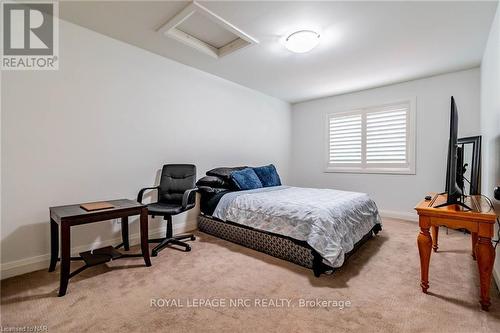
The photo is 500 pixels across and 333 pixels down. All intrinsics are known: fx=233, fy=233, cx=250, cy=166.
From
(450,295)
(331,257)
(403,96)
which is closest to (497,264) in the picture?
(450,295)

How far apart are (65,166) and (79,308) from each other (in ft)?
4.78

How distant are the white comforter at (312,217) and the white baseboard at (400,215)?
1.35 meters

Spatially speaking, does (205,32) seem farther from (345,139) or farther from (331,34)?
(345,139)

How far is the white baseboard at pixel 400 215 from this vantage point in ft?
13.2

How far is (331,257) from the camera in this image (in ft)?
6.87

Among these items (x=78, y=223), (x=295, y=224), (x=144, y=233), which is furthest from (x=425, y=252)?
(x=78, y=223)

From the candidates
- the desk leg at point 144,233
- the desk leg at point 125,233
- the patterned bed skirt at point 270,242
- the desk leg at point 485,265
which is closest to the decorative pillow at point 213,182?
the patterned bed skirt at point 270,242

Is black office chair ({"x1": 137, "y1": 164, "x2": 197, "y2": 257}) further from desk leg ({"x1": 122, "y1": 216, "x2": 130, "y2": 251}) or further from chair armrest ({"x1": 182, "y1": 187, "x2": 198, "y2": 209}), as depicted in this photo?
desk leg ({"x1": 122, "y1": 216, "x2": 130, "y2": 251})

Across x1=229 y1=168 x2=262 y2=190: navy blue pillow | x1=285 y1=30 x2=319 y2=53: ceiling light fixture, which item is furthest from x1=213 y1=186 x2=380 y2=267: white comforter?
x1=285 y1=30 x2=319 y2=53: ceiling light fixture

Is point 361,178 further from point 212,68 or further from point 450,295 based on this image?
point 212,68

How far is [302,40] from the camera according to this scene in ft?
8.39

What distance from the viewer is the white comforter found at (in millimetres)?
2182

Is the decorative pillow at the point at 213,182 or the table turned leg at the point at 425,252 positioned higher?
the decorative pillow at the point at 213,182

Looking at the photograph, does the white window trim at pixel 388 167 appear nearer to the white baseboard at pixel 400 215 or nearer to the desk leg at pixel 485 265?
the white baseboard at pixel 400 215
